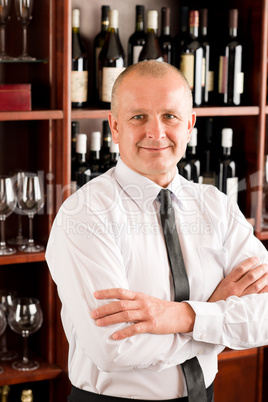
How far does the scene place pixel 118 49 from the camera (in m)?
2.37

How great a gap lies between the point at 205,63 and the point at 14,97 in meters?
0.80

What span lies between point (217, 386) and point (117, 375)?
1264 mm

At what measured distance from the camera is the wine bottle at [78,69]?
2.23 m

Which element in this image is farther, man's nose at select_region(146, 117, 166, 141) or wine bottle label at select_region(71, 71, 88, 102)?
wine bottle label at select_region(71, 71, 88, 102)

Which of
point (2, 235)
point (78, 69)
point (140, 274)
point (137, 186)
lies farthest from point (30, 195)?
point (140, 274)

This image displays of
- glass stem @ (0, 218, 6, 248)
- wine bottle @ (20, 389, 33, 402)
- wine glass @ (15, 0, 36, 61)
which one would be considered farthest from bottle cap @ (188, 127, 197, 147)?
wine bottle @ (20, 389, 33, 402)

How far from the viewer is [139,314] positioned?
138 cm

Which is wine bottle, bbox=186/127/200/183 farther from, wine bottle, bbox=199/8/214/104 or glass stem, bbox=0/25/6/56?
glass stem, bbox=0/25/6/56

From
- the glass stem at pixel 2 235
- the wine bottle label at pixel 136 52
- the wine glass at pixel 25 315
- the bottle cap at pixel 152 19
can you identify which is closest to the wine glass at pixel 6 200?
the glass stem at pixel 2 235

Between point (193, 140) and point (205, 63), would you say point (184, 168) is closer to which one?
point (193, 140)

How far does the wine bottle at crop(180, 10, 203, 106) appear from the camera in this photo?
93.2 inches

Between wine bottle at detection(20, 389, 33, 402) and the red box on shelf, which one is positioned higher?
the red box on shelf

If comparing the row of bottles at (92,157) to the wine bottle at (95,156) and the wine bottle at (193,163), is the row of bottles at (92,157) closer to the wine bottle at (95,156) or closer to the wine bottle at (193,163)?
the wine bottle at (95,156)

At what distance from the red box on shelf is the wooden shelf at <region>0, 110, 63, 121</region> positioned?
0.10 ft
